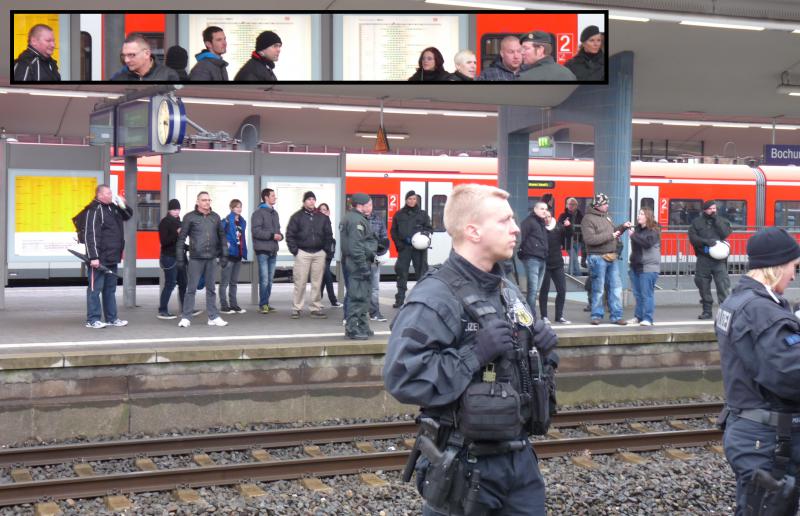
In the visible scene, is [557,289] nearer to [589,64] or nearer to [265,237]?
[265,237]

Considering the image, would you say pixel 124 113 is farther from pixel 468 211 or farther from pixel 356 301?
pixel 468 211

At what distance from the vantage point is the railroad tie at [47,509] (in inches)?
289

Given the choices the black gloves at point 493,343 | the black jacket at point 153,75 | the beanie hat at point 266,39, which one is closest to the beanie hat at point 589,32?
the beanie hat at point 266,39

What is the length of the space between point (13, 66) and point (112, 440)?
362 cm

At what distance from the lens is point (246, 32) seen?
8.16 metres

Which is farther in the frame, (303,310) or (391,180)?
(391,180)

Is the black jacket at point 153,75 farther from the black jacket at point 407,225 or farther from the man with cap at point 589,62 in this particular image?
the black jacket at point 407,225

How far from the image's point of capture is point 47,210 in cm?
1485

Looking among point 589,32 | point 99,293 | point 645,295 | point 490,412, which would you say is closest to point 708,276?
point 645,295

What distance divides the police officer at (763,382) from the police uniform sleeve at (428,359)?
5.25 ft

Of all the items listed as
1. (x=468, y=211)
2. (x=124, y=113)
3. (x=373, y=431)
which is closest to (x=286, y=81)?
(x=373, y=431)

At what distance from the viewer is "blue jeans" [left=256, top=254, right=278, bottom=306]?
15.1m

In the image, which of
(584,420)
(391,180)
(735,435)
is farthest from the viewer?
(391,180)

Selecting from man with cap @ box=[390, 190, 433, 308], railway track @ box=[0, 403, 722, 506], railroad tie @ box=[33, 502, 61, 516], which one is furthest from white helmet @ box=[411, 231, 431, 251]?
railroad tie @ box=[33, 502, 61, 516]
